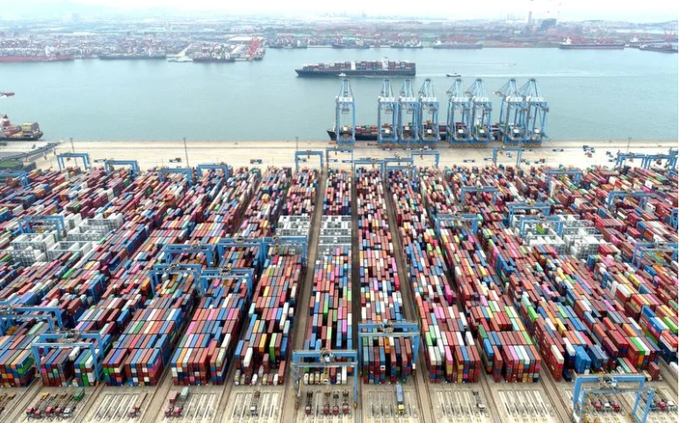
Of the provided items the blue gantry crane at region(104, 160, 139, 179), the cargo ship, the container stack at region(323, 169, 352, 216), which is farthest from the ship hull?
the blue gantry crane at region(104, 160, 139, 179)

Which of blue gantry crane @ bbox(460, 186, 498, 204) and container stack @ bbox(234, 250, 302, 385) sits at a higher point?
blue gantry crane @ bbox(460, 186, 498, 204)

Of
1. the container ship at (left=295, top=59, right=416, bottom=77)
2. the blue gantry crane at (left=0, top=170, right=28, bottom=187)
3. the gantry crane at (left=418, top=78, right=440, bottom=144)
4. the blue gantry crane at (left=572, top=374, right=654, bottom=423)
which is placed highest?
the container ship at (left=295, top=59, right=416, bottom=77)

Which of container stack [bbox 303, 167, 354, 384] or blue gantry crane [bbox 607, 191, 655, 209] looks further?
blue gantry crane [bbox 607, 191, 655, 209]

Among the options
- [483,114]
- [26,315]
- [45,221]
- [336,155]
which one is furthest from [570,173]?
[45,221]

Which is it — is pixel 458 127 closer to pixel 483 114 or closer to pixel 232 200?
pixel 483 114

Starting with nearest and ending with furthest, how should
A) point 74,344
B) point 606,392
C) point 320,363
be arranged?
point 606,392 < point 320,363 < point 74,344

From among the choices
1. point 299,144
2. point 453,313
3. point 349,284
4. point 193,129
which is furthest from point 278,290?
point 193,129

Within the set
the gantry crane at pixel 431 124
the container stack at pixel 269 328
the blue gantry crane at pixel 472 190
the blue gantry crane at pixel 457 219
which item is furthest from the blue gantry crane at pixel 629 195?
the container stack at pixel 269 328

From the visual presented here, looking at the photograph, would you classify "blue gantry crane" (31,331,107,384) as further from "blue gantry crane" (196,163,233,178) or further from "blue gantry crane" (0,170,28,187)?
"blue gantry crane" (0,170,28,187)
